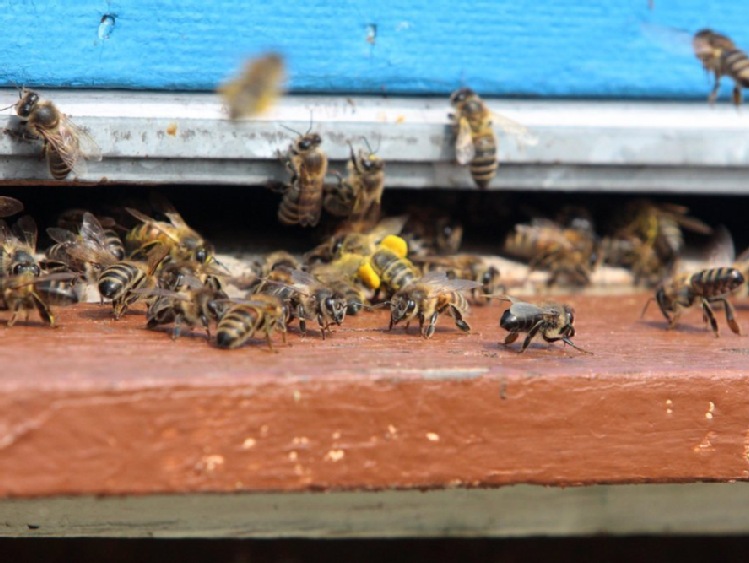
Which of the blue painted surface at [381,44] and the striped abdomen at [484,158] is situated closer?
the blue painted surface at [381,44]

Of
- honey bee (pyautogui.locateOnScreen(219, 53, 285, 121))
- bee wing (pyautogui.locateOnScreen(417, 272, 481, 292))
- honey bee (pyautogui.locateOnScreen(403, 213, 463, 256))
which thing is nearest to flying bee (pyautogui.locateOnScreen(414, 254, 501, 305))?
honey bee (pyautogui.locateOnScreen(403, 213, 463, 256))

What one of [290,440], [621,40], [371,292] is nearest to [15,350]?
[290,440]

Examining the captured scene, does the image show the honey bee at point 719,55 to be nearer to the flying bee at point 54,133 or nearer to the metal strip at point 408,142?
the metal strip at point 408,142

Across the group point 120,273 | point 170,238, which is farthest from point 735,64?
point 120,273

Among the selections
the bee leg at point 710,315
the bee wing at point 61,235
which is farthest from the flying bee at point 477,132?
the bee wing at point 61,235

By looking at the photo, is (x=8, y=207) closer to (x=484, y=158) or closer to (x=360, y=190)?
(x=360, y=190)

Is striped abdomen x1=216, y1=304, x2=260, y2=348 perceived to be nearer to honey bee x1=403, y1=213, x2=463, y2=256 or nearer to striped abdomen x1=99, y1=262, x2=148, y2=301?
striped abdomen x1=99, y1=262, x2=148, y2=301

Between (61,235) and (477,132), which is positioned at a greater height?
(477,132)
